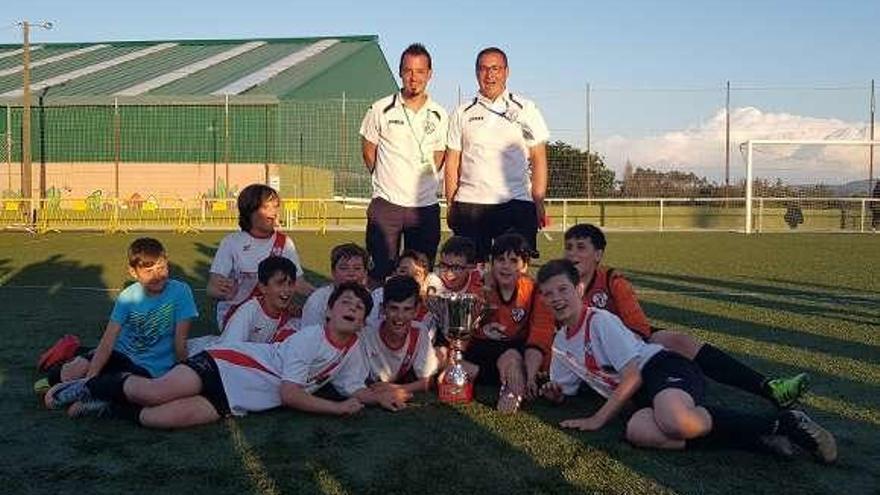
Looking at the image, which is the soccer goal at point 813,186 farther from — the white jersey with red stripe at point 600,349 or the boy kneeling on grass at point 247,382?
the boy kneeling on grass at point 247,382

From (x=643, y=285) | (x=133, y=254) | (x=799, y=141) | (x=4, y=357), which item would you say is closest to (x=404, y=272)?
(x=133, y=254)

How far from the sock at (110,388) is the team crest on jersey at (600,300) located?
226cm

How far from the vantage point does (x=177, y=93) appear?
28.3 meters

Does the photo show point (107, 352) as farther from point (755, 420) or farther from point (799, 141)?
point (799, 141)

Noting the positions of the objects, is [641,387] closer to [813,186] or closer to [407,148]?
[407,148]

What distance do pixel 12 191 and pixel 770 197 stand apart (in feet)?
77.1

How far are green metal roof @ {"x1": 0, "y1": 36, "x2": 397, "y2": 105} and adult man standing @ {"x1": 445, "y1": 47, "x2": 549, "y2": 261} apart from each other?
22559 mm

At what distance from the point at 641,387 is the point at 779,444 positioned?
23.7 inches

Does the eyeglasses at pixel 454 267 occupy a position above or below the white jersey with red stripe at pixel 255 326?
above

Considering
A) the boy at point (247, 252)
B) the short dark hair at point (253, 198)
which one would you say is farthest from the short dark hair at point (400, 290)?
the short dark hair at point (253, 198)

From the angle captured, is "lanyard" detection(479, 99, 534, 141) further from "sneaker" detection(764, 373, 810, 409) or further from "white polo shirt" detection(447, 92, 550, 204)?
"sneaker" detection(764, 373, 810, 409)

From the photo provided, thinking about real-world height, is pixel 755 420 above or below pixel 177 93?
below

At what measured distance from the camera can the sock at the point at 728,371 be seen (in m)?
3.86

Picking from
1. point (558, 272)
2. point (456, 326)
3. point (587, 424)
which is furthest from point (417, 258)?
point (587, 424)
